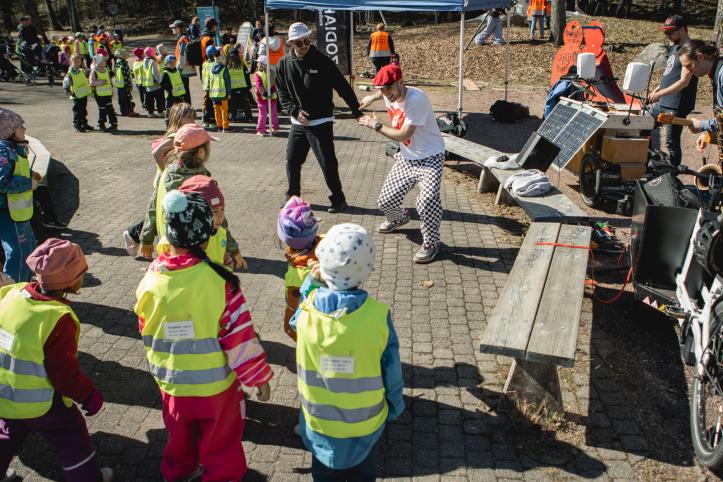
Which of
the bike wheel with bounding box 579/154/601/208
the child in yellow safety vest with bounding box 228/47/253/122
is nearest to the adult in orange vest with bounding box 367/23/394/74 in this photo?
the child in yellow safety vest with bounding box 228/47/253/122

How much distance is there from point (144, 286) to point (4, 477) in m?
1.41

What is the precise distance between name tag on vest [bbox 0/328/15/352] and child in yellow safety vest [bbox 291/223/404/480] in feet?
4.65

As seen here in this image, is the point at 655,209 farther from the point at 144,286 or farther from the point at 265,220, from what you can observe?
the point at 265,220

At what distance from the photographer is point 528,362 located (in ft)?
12.3

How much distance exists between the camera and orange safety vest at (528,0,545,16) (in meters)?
21.6

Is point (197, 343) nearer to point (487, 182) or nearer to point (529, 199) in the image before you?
point (529, 199)

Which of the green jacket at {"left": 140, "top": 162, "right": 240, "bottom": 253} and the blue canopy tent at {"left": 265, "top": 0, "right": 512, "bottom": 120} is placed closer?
the green jacket at {"left": 140, "top": 162, "right": 240, "bottom": 253}

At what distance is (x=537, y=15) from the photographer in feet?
71.7

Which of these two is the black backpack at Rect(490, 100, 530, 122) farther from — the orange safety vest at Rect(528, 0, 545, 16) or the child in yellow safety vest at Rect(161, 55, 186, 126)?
the orange safety vest at Rect(528, 0, 545, 16)

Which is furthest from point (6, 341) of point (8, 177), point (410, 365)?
point (410, 365)

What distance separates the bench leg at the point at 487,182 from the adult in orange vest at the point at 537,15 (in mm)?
15791

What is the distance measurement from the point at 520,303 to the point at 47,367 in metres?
2.89

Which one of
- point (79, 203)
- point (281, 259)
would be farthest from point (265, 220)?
point (79, 203)

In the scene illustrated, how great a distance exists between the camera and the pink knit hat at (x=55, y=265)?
302 centimetres
